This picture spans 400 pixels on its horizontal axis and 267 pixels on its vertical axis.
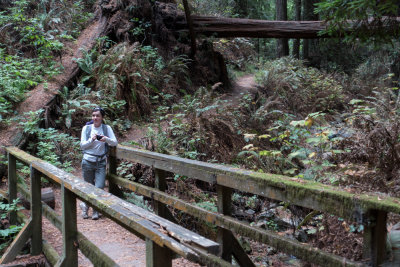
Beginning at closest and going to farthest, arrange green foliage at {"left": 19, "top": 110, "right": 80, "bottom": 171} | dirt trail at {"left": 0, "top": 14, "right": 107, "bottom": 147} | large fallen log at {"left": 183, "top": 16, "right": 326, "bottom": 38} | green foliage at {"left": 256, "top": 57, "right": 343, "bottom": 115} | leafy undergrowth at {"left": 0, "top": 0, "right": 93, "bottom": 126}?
green foliage at {"left": 19, "top": 110, "right": 80, "bottom": 171}, dirt trail at {"left": 0, "top": 14, "right": 107, "bottom": 147}, leafy undergrowth at {"left": 0, "top": 0, "right": 93, "bottom": 126}, green foliage at {"left": 256, "top": 57, "right": 343, "bottom": 115}, large fallen log at {"left": 183, "top": 16, "right": 326, "bottom": 38}

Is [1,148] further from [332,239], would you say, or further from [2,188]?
[332,239]

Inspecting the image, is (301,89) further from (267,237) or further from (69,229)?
(69,229)

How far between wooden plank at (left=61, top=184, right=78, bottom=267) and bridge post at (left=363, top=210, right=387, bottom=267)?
2.67 metres

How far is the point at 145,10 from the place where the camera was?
44.2 ft

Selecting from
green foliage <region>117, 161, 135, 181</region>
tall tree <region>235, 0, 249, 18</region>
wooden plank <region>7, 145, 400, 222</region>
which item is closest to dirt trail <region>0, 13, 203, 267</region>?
wooden plank <region>7, 145, 400, 222</region>

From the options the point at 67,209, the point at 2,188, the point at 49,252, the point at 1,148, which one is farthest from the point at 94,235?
the point at 1,148

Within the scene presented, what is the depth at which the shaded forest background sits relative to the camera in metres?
6.14

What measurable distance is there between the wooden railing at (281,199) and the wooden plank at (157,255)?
1.16 m

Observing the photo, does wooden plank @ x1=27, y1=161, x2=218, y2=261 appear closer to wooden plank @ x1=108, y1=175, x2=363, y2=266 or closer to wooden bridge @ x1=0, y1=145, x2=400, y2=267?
wooden bridge @ x1=0, y1=145, x2=400, y2=267

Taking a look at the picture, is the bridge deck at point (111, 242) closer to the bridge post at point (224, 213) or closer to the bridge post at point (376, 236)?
the bridge post at point (224, 213)

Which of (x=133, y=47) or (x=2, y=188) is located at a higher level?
(x=133, y=47)

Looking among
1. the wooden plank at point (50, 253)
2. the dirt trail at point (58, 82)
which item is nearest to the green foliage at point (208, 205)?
the wooden plank at point (50, 253)

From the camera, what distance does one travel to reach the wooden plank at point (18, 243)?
15.0 feet

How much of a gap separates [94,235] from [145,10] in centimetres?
1061
